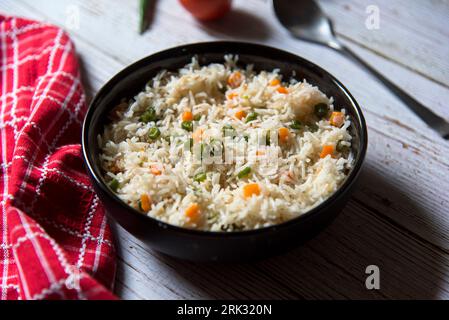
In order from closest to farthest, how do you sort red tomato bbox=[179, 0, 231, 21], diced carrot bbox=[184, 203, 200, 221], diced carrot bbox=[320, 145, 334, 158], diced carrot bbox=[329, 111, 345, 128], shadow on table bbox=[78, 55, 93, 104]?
diced carrot bbox=[184, 203, 200, 221] → diced carrot bbox=[320, 145, 334, 158] → diced carrot bbox=[329, 111, 345, 128] → shadow on table bbox=[78, 55, 93, 104] → red tomato bbox=[179, 0, 231, 21]

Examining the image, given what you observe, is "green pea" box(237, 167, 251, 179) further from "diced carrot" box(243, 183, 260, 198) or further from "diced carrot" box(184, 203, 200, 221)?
"diced carrot" box(184, 203, 200, 221)

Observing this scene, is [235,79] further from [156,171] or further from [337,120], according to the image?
[156,171]

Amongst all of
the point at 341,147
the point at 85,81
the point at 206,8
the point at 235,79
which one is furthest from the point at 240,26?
the point at 341,147

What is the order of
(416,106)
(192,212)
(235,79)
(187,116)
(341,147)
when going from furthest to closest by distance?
(416,106) < (235,79) < (187,116) < (341,147) < (192,212)

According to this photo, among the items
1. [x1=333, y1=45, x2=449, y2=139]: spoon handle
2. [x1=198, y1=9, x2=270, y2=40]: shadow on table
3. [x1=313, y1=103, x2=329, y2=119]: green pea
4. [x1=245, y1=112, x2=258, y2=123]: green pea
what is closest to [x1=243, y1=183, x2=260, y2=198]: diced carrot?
[x1=245, y1=112, x2=258, y2=123]: green pea

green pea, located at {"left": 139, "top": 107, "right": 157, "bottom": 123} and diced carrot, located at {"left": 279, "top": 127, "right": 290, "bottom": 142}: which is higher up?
diced carrot, located at {"left": 279, "top": 127, "right": 290, "bottom": 142}

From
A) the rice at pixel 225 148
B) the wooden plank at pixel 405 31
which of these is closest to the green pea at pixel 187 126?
the rice at pixel 225 148

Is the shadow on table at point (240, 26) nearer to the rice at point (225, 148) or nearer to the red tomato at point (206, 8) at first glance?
the red tomato at point (206, 8)
